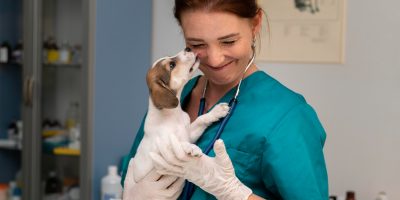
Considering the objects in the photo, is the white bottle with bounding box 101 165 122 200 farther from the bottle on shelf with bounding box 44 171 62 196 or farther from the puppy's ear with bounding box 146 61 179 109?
the puppy's ear with bounding box 146 61 179 109

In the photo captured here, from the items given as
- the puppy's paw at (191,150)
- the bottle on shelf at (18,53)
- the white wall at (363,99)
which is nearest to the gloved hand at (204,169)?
the puppy's paw at (191,150)

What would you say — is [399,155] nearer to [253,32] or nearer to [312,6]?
[312,6]

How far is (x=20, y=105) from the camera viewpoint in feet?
9.40

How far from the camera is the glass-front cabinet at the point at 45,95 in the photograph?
103 inches

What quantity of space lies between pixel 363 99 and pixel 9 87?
198 cm

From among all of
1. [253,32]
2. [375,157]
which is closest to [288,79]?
[375,157]

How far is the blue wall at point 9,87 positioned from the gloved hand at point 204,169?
1909 mm

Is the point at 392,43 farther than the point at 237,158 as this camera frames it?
Yes

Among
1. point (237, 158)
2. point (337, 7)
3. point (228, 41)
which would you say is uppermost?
point (337, 7)

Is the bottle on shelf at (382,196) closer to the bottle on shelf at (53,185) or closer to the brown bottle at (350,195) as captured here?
the brown bottle at (350,195)

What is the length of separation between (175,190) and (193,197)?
2.0 inches

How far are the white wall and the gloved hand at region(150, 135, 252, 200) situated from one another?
4.21 ft

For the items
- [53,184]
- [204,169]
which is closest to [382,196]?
[204,169]

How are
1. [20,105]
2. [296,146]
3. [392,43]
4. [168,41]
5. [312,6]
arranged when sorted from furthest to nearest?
[20,105] < [168,41] < [312,6] < [392,43] < [296,146]
